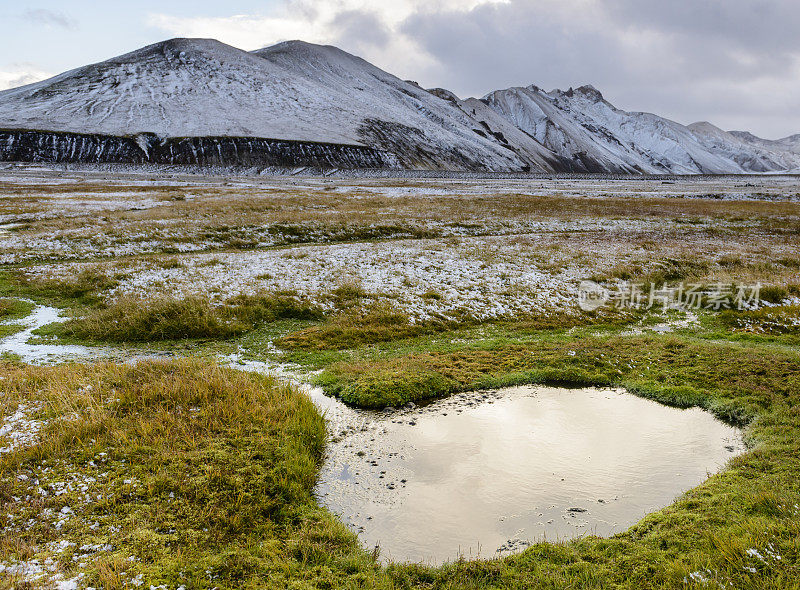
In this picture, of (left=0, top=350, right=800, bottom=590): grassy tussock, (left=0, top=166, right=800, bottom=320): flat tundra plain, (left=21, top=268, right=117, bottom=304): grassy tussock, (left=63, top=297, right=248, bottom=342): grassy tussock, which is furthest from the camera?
A: (left=0, top=166, right=800, bottom=320): flat tundra plain

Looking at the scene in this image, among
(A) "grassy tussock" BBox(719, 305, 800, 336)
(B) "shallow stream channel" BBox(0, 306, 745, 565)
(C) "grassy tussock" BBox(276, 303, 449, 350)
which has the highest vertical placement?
(A) "grassy tussock" BBox(719, 305, 800, 336)

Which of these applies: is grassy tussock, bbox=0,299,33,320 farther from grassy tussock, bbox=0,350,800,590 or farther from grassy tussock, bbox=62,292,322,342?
grassy tussock, bbox=0,350,800,590

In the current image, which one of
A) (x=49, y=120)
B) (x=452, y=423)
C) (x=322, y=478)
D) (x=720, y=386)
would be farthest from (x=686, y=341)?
(x=49, y=120)

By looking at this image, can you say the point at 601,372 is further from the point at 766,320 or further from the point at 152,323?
the point at 152,323

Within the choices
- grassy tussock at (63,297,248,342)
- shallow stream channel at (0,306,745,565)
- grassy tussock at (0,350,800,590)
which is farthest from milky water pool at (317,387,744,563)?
grassy tussock at (63,297,248,342)

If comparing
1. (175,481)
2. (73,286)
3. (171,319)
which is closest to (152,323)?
(171,319)

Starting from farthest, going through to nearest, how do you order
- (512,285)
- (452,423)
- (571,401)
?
(512,285), (571,401), (452,423)

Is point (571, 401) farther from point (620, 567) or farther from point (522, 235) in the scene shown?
point (522, 235)
